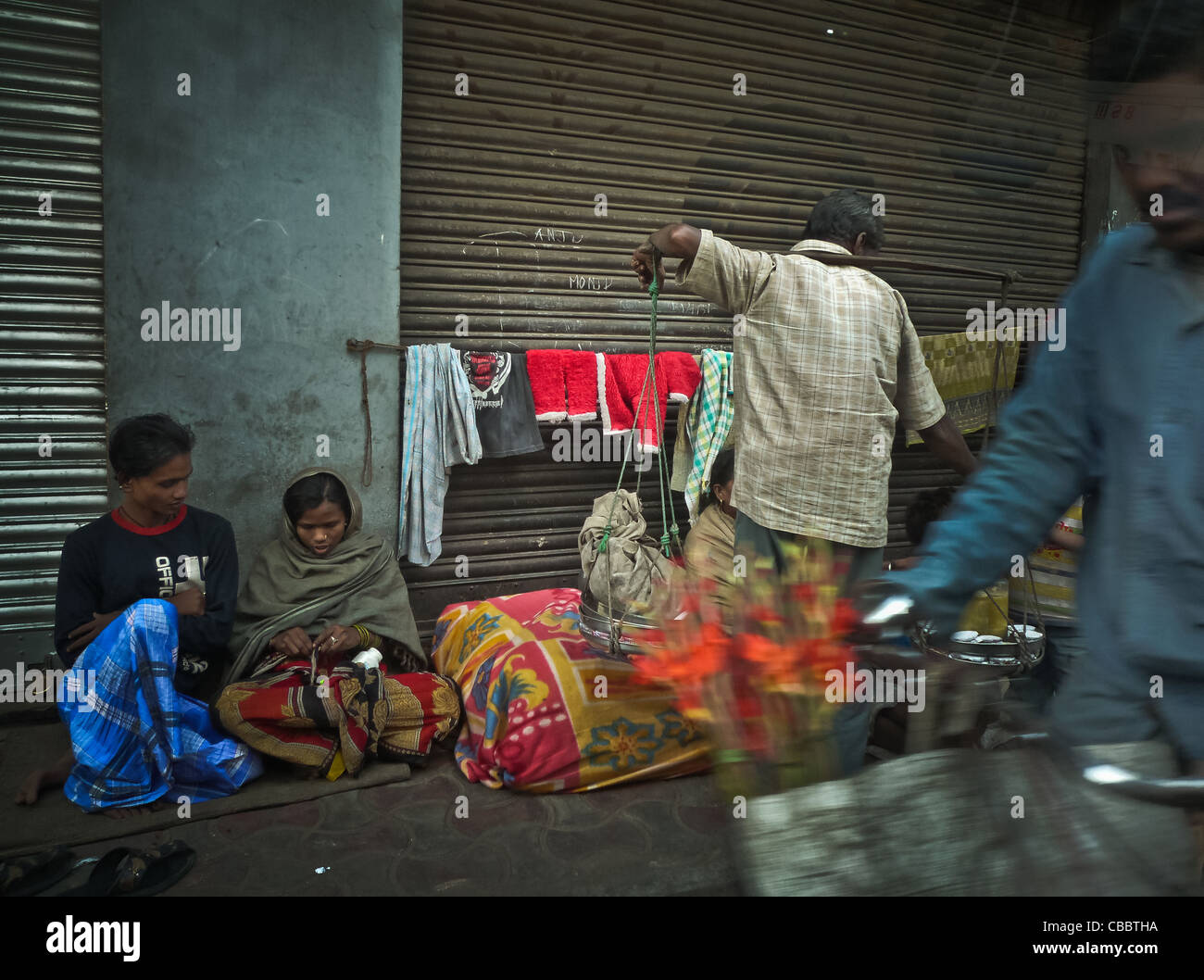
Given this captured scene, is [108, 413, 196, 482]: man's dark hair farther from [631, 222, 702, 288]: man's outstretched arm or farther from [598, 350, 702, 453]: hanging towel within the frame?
[598, 350, 702, 453]: hanging towel

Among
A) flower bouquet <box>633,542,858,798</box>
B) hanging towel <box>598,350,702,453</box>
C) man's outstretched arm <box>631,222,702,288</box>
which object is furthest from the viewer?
hanging towel <box>598,350,702,453</box>

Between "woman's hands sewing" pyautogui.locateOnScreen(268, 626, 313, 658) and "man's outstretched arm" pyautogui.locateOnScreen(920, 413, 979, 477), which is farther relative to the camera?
"woman's hands sewing" pyautogui.locateOnScreen(268, 626, 313, 658)

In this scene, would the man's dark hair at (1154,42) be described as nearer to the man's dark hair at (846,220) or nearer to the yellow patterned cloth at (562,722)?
the man's dark hair at (846,220)

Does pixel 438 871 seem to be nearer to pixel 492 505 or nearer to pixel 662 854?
pixel 662 854

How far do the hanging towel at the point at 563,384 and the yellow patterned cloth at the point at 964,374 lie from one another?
2.15 m

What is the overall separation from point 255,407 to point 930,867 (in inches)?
150

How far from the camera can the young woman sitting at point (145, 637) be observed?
3131mm

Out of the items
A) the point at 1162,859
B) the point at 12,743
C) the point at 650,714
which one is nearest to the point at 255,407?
the point at 12,743

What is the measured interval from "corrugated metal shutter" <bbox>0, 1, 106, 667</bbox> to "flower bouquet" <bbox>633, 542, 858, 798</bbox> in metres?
3.61

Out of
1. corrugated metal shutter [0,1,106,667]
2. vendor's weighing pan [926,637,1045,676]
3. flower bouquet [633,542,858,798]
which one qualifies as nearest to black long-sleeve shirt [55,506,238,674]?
corrugated metal shutter [0,1,106,667]

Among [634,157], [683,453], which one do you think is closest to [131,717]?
[683,453]

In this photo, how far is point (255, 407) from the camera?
4125 mm

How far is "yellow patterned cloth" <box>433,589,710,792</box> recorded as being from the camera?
3428 mm

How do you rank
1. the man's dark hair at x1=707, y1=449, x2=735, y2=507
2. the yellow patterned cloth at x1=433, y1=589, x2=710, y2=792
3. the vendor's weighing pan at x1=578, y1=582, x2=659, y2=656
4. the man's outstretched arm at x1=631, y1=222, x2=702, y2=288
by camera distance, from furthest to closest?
1. the man's dark hair at x1=707, y1=449, x2=735, y2=507
2. the yellow patterned cloth at x1=433, y1=589, x2=710, y2=792
3. the vendor's weighing pan at x1=578, y1=582, x2=659, y2=656
4. the man's outstretched arm at x1=631, y1=222, x2=702, y2=288
